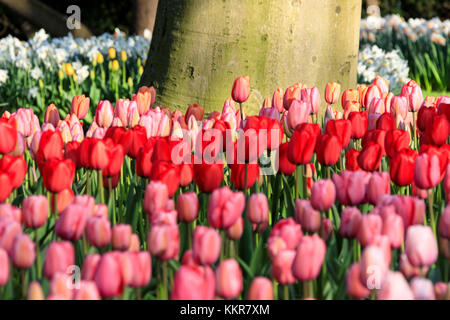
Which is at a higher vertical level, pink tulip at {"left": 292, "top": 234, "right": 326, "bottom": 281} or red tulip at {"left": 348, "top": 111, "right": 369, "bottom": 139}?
red tulip at {"left": 348, "top": 111, "right": 369, "bottom": 139}

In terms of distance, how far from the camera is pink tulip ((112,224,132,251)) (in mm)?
1899

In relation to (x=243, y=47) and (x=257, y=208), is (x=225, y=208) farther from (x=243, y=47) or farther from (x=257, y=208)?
(x=243, y=47)

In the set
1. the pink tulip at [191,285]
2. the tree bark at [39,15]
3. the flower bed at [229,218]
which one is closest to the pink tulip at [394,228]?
the flower bed at [229,218]

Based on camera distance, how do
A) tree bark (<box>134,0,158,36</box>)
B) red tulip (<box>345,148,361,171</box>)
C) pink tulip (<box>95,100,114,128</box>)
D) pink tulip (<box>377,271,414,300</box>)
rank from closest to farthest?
pink tulip (<box>377,271,414,300</box>) → red tulip (<box>345,148,361,171</box>) → pink tulip (<box>95,100,114,128</box>) → tree bark (<box>134,0,158,36</box>)

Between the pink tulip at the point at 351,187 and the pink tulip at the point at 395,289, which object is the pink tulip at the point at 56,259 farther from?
the pink tulip at the point at 351,187

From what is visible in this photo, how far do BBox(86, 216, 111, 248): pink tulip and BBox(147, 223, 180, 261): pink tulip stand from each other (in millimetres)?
140

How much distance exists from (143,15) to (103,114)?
7368 millimetres

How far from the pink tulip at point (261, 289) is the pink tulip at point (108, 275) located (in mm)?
302

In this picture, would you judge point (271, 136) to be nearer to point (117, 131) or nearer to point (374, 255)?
point (117, 131)

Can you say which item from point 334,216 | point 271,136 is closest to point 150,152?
point 271,136

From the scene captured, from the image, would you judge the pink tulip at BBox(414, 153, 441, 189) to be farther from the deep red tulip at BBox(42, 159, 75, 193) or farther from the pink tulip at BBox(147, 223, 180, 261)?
the deep red tulip at BBox(42, 159, 75, 193)

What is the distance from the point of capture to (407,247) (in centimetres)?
173

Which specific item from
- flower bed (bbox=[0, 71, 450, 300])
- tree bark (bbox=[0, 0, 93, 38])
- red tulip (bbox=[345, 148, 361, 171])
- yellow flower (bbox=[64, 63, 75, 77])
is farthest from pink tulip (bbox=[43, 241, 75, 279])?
tree bark (bbox=[0, 0, 93, 38])

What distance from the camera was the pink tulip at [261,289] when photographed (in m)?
1.65
